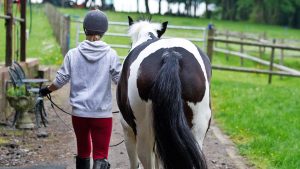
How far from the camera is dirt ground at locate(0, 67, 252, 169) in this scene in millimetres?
5664

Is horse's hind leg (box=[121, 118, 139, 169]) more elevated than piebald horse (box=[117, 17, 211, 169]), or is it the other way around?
piebald horse (box=[117, 17, 211, 169])

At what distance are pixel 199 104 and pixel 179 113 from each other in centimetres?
24

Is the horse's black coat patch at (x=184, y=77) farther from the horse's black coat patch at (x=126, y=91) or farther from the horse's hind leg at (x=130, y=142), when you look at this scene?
the horse's hind leg at (x=130, y=142)

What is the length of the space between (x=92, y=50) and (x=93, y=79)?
0.23 metres

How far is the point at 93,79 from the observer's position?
13.9 feet

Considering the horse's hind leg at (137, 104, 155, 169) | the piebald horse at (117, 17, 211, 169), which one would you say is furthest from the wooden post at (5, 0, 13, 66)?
the horse's hind leg at (137, 104, 155, 169)

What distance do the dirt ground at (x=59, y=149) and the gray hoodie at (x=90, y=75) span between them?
1.42 meters

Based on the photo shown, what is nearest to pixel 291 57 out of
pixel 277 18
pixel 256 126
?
pixel 256 126

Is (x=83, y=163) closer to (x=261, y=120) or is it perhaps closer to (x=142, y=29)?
(x=142, y=29)

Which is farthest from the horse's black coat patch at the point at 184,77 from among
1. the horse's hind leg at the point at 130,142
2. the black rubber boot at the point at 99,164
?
the black rubber boot at the point at 99,164

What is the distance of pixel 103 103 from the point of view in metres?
4.25

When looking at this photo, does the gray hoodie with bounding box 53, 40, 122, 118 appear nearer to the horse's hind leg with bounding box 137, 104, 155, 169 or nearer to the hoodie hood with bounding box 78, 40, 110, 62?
the hoodie hood with bounding box 78, 40, 110, 62

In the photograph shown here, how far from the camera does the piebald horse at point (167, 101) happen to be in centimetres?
341

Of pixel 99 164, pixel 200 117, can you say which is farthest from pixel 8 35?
pixel 200 117
